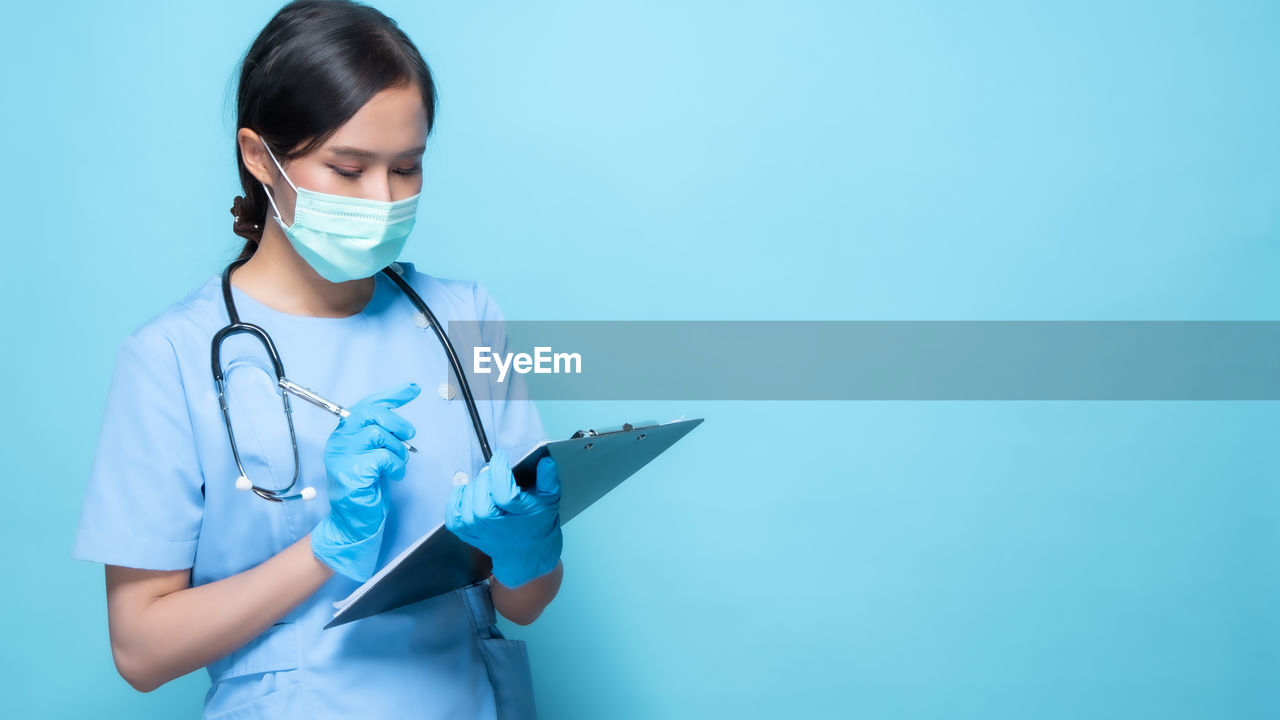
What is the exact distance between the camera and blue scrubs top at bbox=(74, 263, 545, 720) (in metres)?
1.02

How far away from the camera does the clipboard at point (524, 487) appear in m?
0.88

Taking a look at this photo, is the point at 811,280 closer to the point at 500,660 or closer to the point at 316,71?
the point at 500,660

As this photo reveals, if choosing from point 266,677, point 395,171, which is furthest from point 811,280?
point 266,677

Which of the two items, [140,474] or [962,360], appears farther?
[962,360]

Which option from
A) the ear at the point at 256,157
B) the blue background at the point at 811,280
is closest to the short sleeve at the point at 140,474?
the ear at the point at 256,157

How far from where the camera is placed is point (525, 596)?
125cm

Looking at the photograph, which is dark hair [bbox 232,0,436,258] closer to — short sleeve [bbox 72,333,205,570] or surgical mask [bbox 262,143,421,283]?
surgical mask [bbox 262,143,421,283]

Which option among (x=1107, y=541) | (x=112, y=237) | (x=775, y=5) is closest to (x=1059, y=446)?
(x=1107, y=541)

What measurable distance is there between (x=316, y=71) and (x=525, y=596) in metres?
0.67

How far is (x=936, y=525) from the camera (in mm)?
2025

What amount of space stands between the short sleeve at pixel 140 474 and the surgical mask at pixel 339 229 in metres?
0.19

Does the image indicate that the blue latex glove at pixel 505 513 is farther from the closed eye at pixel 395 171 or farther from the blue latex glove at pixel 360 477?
the closed eye at pixel 395 171

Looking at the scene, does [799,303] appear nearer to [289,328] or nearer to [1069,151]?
[1069,151]

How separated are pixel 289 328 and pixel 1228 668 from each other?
1942 millimetres
